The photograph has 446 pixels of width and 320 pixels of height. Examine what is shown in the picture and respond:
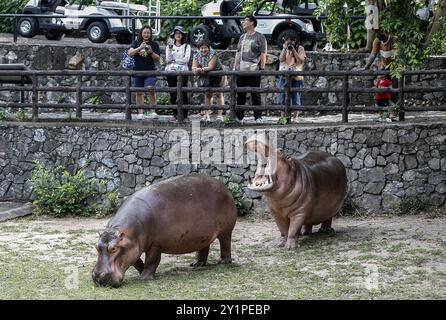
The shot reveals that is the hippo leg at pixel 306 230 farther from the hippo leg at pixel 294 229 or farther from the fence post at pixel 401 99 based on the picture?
the fence post at pixel 401 99

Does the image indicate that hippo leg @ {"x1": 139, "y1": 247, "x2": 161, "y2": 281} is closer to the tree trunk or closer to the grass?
the grass

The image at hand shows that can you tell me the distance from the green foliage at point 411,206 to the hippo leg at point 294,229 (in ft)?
8.76

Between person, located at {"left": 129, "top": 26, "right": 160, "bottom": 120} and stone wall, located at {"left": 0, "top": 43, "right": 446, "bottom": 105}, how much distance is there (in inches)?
85.7

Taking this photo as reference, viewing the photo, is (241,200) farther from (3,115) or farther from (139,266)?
(139,266)

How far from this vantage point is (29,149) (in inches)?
737

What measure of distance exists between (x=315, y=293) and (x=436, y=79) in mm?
8815

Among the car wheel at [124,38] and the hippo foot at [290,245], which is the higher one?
the car wheel at [124,38]

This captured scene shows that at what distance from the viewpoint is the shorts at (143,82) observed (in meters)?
19.0

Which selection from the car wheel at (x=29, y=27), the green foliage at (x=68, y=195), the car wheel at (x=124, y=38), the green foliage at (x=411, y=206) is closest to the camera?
the green foliage at (x=411, y=206)

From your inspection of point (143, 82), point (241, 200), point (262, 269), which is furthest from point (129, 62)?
point (262, 269)

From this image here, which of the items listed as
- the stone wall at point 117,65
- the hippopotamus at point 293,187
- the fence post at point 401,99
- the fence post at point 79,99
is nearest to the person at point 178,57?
the fence post at point 79,99

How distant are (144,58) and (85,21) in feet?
15.4

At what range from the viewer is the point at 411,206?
1711cm

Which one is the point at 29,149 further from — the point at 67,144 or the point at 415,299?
the point at 415,299
